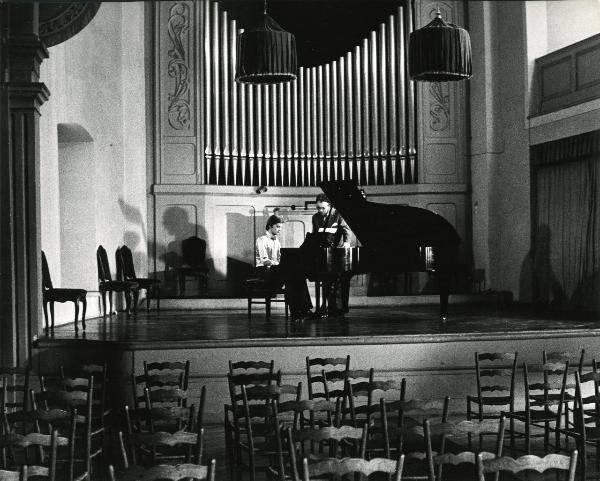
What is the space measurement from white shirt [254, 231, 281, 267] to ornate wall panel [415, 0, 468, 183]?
12.2 ft

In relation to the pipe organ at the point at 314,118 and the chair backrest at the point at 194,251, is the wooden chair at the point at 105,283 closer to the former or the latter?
the chair backrest at the point at 194,251

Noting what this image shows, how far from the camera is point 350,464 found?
3.29 meters

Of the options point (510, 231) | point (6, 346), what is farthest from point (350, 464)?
point (510, 231)

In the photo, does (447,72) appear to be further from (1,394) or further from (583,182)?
(1,394)

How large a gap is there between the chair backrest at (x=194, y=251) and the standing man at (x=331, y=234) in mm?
3319

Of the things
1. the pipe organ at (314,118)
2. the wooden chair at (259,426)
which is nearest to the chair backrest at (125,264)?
the pipe organ at (314,118)

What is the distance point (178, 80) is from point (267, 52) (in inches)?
209

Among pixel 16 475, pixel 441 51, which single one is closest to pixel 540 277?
pixel 441 51

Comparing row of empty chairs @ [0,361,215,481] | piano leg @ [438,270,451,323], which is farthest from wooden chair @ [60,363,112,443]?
piano leg @ [438,270,451,323]

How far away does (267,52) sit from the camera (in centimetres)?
852

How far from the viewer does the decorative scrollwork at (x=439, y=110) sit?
13.9 meters

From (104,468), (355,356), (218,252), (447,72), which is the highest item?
(447,72)

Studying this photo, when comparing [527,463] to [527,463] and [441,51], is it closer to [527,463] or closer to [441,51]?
[527,463]

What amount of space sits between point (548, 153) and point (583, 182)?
0.90 m
